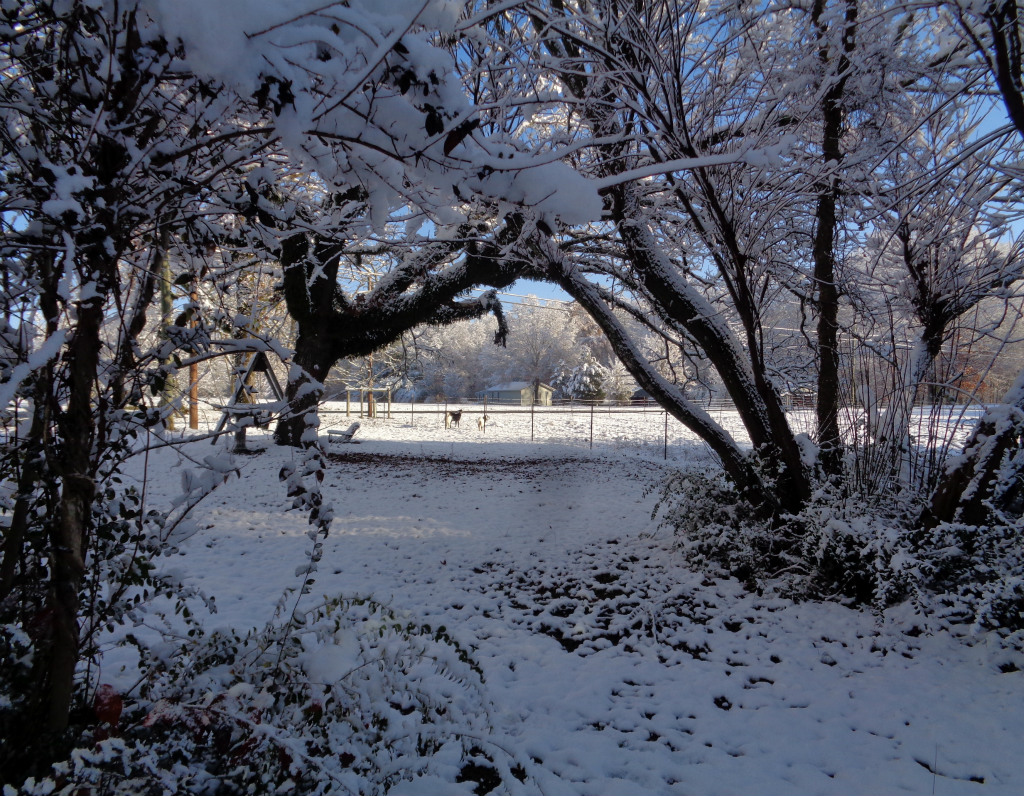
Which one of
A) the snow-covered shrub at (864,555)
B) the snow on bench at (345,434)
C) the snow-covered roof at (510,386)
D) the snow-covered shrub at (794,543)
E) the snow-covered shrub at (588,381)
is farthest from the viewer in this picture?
the snow-covered roof at (510,386)

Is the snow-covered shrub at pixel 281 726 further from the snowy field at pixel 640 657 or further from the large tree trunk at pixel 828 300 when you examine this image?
the large tree trunk at pixel 828 300

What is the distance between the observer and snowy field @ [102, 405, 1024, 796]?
2.04 m

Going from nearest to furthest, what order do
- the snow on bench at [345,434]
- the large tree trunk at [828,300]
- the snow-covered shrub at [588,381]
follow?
the snow on bench at [345,434] < the large tree trunk at [828,300] < the snow-covered shrub at [588,381]

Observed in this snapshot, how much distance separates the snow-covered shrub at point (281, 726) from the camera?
131 centimetres

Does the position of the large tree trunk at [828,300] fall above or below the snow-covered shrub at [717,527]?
above

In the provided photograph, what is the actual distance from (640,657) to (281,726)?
6.91 ft

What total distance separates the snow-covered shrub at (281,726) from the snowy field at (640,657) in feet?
0.57

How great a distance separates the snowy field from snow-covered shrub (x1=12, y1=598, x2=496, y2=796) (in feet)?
0.57

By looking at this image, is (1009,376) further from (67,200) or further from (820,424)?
(67,200)

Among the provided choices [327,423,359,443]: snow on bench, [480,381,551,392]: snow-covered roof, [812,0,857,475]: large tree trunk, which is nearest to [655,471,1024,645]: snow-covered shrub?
[812,0,857,475]: large tree trunk

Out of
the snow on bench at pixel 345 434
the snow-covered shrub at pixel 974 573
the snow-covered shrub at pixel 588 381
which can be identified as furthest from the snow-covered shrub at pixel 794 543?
the snow-covered shrub at pixel 588 381

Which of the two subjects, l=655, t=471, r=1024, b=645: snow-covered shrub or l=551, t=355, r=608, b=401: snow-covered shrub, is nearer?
l=655, t=471, r=1024, b=645: snow-covered shrub

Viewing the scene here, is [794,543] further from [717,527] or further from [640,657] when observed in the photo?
[640,657]

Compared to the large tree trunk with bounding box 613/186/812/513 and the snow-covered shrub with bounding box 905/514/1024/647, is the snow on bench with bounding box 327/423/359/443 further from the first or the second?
the snow-covered shrub with bounding box 905/514/1024/647
